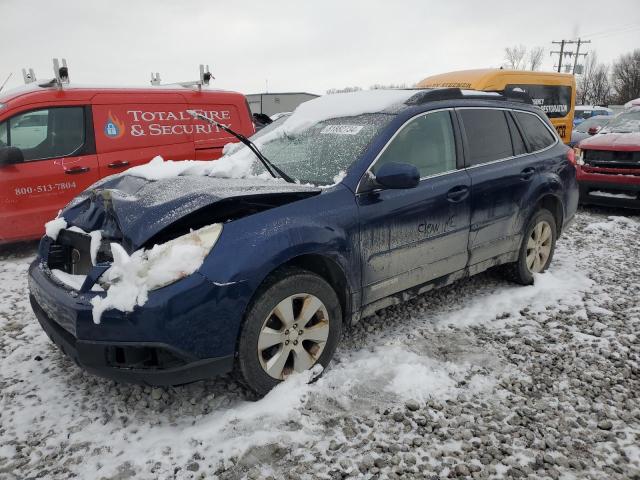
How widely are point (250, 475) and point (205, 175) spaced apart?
1.96 m

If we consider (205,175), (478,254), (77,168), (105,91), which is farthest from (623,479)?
(105,91)

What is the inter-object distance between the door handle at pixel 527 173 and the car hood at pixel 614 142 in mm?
4640

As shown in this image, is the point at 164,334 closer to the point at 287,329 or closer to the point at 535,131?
the point at 287,329

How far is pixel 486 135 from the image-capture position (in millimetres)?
4039

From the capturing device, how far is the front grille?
7758 millimetres

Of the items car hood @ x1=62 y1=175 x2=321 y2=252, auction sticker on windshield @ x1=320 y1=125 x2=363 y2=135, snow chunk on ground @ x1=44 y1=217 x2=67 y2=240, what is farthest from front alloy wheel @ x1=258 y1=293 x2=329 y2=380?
snow chunk on ground @ x1=44 y1=217 x2=67 y2=240

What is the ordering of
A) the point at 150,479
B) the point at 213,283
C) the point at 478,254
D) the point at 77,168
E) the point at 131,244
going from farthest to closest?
the point at 77,168 < the point at 478,254 < the point at 131,244 < the point at 213,283 < the point at 150,479

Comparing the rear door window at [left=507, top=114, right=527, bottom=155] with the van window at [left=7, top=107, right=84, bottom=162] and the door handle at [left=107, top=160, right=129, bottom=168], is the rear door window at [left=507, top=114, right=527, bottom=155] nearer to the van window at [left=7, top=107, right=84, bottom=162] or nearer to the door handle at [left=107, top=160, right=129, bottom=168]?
the door handle at [left=107, top=160, right=129, bottom=168]

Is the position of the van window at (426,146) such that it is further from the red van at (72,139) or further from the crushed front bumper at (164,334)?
the red van at (72,139)

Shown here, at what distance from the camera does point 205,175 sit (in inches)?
133

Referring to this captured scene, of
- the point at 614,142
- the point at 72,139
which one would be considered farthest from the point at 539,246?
the point at 72,139

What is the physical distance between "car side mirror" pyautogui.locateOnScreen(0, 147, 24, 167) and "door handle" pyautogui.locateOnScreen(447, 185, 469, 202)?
4.44 metres

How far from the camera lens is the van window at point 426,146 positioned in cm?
331

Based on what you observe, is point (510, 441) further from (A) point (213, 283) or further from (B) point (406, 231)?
(A) point (213, 283)
